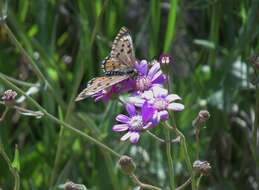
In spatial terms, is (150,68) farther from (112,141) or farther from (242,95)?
(242,95)

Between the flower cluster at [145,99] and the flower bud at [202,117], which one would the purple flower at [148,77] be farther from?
the flower bud at [202,117]

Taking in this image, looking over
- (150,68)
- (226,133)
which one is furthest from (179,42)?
(150,68)

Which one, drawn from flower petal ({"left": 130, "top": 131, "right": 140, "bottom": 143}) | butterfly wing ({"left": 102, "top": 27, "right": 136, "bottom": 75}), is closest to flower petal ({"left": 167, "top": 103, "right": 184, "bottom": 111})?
flower petal ({"left": 130, "top": 131, "right": 140, "bottom": 143})

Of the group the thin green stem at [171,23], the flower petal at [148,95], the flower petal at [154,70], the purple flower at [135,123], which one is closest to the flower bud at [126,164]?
the purple flower at [135,123]

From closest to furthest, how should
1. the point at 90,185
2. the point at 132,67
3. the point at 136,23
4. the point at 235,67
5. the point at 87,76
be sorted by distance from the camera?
1. the point at 132,67
2. the point at 90,185
3. the point at 235,67
4. the point at 87,76
5. the point at 136,23

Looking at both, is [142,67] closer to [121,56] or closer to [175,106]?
[121,56]

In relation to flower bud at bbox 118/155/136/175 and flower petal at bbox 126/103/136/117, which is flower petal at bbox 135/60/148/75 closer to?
flower petal at bbox 126/103/136/117

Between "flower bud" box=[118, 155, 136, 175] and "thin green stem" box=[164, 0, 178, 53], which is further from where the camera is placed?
"thin green stem" box=[164, 0, 178, 53]
